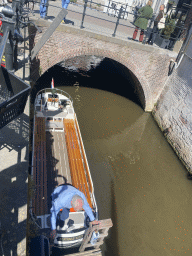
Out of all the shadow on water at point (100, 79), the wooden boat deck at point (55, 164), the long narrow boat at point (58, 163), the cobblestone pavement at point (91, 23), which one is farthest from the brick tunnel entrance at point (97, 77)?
the wooden boat deck at point (55, 164)

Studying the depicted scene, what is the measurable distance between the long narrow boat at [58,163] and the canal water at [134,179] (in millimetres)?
1241

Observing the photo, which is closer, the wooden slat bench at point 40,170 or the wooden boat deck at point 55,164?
the wooden slat bench at point 40,170

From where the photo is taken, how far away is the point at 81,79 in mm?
14172

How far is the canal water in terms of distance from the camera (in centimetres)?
641

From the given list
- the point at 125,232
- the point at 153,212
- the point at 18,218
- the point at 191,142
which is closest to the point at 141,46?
the point at 191,142

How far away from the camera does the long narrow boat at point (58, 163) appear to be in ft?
16.7

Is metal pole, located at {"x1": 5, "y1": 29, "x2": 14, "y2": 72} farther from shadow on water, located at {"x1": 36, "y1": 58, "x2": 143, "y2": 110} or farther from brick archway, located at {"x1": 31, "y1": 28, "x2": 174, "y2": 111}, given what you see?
shadow on water, located at {"x1": 36, "y1": 58, "x2": 143, "y2": 110}

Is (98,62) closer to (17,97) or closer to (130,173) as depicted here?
(130,173)

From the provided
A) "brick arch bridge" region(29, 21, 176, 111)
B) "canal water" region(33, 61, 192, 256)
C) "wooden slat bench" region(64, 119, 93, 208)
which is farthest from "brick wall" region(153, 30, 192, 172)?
"wooden slat bench" region(64, 119, 93, 208)

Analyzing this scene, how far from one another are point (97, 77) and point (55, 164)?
9.80m

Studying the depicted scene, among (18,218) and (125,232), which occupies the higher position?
(18,218)

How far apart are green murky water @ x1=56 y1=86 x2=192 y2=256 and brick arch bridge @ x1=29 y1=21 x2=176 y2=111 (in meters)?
2.43

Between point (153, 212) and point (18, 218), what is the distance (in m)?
5.17

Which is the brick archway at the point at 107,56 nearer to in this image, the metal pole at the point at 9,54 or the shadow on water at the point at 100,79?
the shadow on water at the point at 100,79
